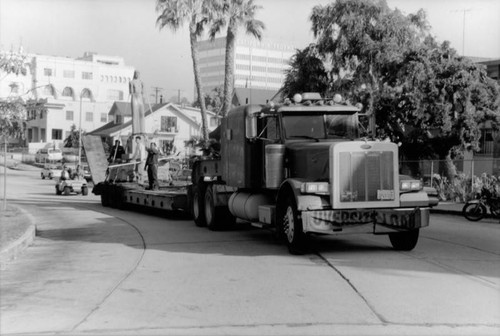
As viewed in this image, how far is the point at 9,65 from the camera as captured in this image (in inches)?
515

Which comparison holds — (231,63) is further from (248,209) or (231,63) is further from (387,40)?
(248,209)

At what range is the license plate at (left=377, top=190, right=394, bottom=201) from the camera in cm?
1173

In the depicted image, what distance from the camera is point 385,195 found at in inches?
463

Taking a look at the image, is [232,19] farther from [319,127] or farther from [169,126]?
[169,126]

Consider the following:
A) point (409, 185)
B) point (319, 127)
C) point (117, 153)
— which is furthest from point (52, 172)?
point (409, 185)

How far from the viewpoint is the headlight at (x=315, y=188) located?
11.5 m

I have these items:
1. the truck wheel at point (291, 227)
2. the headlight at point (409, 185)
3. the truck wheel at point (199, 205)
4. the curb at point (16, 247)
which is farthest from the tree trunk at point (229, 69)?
the headlight at point (409, 185)

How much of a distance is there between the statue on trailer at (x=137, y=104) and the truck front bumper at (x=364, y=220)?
15337 millimetres

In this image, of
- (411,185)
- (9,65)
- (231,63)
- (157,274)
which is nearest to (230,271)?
(157,274)

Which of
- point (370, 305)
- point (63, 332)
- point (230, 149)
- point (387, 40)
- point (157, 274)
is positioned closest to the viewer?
point (63, 332)

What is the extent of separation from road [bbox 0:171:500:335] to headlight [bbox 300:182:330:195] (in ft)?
3.69

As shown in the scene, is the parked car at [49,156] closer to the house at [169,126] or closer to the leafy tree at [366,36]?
the house at [169,126]

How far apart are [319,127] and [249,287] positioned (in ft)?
16.3

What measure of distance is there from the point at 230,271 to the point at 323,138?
3.87m
